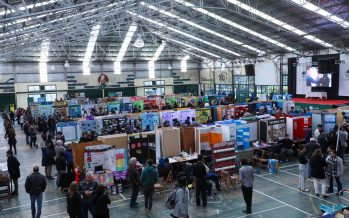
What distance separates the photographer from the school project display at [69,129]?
16.1 meters

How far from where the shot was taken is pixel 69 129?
16.3m

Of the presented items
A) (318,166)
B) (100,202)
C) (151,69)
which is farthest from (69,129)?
(151,69)

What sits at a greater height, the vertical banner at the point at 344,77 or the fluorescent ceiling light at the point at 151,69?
the fluorescent ceiling light at the point at 151,69

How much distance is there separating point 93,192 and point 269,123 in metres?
8.41

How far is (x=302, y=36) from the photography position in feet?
77.1

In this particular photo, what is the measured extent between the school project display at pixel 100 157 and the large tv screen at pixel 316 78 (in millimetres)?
21062

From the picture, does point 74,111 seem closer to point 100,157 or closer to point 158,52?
point 100,157

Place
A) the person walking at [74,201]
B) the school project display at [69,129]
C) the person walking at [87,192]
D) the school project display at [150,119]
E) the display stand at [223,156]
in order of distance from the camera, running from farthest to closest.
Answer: the school project display at [150,119], the school project display at [69,129], the display stand at [223,156], the person walking at [87,192], the person walking at [74,201]

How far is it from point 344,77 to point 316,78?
2135 mm

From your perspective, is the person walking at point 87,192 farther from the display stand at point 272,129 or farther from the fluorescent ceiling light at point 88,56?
the fluorescent ceiling light at point 88,56

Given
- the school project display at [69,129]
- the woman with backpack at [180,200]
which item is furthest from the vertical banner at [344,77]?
the woman with backpack at [180,200]

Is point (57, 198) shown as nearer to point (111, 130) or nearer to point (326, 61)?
point (111, 130)

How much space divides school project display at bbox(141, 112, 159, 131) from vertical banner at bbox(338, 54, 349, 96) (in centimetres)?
1593

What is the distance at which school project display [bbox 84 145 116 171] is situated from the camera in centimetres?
1019
